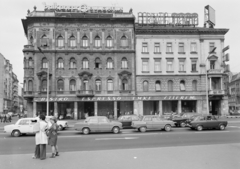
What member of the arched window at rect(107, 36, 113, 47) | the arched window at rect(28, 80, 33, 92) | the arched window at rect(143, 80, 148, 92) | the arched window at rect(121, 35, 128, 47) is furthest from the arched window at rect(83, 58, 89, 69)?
the arched window at rect(143, 80, 148, 92)

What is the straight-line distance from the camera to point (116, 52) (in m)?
38.1

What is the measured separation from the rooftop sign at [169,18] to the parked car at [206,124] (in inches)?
1132

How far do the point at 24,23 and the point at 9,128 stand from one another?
29.5 m

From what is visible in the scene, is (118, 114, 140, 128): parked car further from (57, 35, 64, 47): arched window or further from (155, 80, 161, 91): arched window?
(57, 35, 64, 47): arched window

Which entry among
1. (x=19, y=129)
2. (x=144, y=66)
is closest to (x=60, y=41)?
(x=144, y=66)

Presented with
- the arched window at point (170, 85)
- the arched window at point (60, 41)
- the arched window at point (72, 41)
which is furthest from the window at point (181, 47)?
the arched window at point (60, 41)

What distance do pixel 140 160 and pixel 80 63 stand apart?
1248 inches

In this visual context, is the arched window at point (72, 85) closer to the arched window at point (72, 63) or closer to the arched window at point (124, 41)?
the arched window at point (72, 63)

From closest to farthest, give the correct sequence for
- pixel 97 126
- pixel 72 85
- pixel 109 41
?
pixel 97 126
pixel 72 85
pixel 109 41

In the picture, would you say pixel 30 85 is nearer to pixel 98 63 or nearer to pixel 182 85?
pixel 98 63

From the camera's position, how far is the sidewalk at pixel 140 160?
7163 mm

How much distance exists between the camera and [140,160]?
7.84m

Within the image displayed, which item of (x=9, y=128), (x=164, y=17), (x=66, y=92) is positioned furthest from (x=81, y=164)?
(x=164, y=17)

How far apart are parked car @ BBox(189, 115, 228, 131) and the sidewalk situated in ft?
30.0
